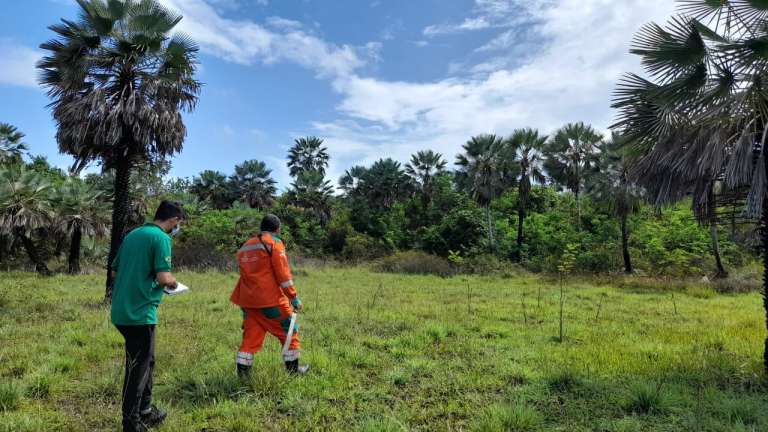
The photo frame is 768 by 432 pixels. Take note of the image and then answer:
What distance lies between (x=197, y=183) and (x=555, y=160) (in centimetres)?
3280

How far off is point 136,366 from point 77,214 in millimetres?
22313

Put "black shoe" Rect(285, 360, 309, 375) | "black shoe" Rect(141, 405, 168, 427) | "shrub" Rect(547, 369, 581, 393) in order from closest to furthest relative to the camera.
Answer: "black shoe" Rect(141, 405, 168, 427)
"shrub" Rect(547, 369, 581, 393)
"black shoe" Rect(285, 360, 309, 375)

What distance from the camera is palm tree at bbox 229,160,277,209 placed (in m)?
41.0

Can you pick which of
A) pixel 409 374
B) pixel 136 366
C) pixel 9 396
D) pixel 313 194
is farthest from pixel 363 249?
pixel 136 366

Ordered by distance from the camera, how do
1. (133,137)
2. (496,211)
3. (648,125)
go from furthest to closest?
(496,211), (133,137), (648,125)

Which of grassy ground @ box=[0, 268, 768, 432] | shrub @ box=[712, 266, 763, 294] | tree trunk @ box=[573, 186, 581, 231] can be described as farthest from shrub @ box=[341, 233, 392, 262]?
grassy ground @ box=[0, 268, 768, 432]

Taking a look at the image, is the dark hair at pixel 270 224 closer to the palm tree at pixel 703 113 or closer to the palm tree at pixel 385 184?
the palm tree at pixel 703 113

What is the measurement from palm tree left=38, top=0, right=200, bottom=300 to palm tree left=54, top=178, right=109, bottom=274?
13.1 m

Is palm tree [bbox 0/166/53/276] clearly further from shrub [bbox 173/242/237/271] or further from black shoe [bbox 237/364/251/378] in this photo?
black shoe [bbox 237/364/251/378]

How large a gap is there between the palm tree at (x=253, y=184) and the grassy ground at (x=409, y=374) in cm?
3193

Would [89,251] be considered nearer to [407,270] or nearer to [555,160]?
[407,270]

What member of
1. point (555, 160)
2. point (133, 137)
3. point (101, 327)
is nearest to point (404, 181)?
point (555, 160)

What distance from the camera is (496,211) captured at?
131 ft

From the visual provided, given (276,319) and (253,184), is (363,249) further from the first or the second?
(276,319)
